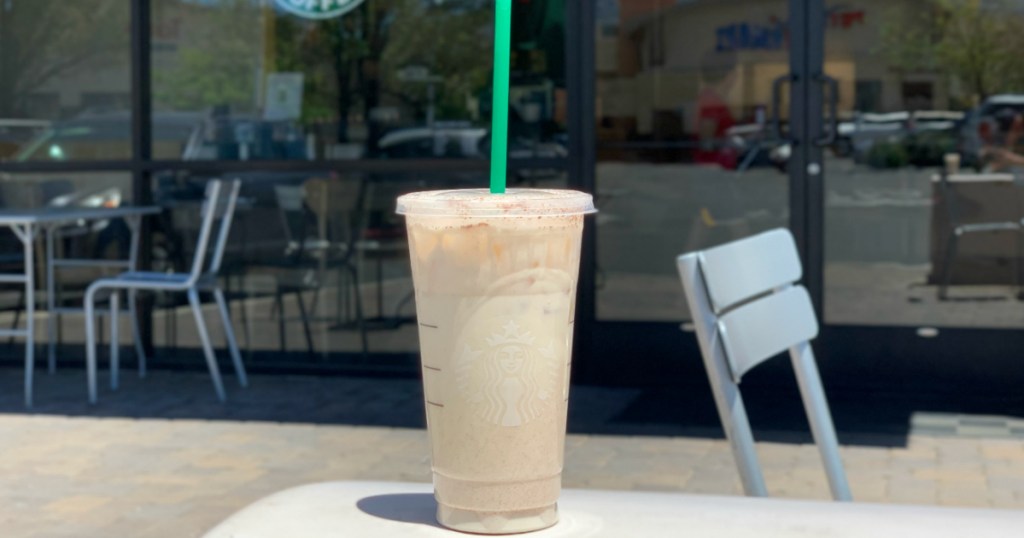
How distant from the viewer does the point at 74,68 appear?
21.9ft

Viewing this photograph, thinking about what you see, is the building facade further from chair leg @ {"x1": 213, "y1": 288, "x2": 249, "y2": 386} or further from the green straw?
the green straw

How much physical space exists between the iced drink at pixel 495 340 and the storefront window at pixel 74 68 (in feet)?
18.2

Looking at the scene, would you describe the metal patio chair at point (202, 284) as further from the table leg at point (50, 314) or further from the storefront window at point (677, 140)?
the storefront window at point (677, 140)

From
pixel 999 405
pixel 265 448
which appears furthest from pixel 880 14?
pixel 265 448

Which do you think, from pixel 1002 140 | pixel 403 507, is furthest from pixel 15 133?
pixel 403 507

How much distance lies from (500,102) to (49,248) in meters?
5.48

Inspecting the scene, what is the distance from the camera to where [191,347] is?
22.0 ft

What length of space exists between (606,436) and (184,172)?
2.60 meters

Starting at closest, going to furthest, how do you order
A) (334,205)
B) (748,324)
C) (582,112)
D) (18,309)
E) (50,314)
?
(748,324) → (582,112) → (334,205) → (50,314) → (18,309)

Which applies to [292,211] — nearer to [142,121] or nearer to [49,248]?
[142,121]

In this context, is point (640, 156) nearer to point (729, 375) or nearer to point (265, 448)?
point (265, 448)

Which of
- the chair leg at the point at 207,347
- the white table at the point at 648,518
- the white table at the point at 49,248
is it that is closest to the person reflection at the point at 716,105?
the chair leg at the point at 207,347

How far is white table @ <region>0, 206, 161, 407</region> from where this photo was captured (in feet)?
19.2

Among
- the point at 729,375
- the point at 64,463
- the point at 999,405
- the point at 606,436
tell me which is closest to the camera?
the point at 729,375
